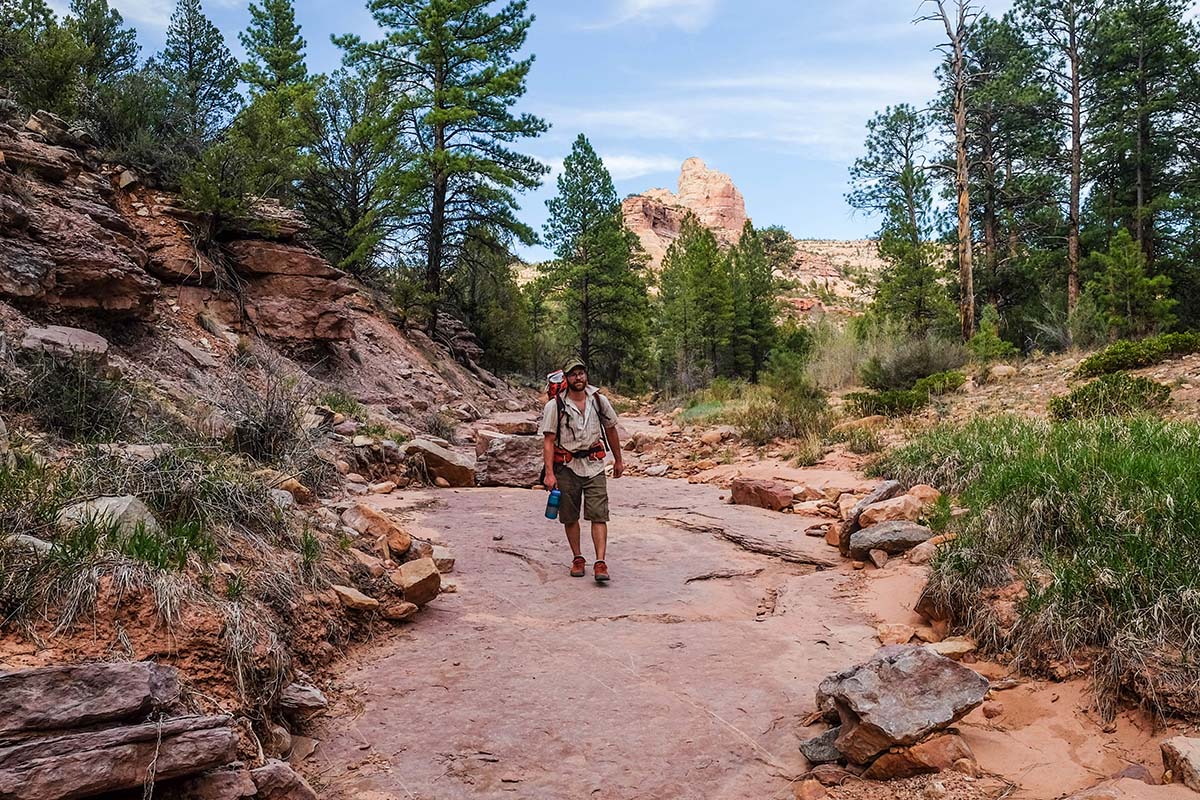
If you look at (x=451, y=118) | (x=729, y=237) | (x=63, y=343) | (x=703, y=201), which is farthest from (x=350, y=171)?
(x=703, y=201)

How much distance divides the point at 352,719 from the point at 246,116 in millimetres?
10758

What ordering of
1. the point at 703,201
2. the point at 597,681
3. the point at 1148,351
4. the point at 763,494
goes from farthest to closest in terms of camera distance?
the point at 703,201 → the point at 1148,351 → the point at 763,494 → the point at 597,681

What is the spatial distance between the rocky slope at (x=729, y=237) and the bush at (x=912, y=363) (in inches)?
922

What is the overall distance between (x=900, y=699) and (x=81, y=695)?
291 centimetres

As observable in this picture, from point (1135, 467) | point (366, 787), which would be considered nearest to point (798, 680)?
point (366, 787)

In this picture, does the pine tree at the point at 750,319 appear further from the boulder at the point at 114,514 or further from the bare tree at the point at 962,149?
the boulder at the point at 114,514

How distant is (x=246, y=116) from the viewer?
1084 cm

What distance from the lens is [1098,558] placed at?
337 cm

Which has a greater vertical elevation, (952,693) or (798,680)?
(952,693)

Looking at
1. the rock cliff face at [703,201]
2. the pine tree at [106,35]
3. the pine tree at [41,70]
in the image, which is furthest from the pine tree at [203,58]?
the rock cliff face at [703,201]

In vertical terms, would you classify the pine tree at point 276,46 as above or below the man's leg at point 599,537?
above

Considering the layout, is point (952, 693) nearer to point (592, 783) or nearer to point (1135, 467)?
point (592, 783)

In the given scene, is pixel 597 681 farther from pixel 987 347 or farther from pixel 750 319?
pixel 750 319

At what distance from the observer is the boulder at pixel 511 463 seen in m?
9.30
